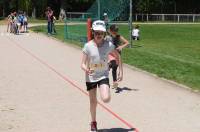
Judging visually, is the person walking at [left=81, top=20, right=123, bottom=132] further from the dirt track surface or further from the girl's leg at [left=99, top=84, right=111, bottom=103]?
the dirt track surface

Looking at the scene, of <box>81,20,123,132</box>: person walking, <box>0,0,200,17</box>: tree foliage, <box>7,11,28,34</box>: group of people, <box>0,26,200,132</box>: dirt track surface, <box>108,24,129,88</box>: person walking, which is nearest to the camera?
<box>81,20,123,132</box>: person walking

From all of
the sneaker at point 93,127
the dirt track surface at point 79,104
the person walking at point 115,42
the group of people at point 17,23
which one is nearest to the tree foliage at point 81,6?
the group of people at point 17,23

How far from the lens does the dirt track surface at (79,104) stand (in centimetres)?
891

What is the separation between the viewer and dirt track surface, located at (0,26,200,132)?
29.2ft

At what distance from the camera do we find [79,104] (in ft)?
35.8

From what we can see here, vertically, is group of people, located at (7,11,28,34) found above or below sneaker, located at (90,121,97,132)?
above

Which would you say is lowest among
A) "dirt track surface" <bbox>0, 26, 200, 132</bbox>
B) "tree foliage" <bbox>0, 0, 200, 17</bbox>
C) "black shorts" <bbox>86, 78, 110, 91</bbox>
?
"dirt track surface" <bbox>0, 26, 200, 132</bbox>

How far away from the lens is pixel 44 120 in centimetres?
930

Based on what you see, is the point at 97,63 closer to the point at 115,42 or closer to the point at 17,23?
the point at 115,42

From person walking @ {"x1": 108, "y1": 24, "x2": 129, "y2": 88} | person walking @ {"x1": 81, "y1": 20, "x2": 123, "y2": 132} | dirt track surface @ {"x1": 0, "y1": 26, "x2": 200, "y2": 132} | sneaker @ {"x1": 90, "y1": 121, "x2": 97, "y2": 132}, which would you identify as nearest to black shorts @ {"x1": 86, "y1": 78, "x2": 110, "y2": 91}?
person walking @ {"x1": 81, "y1": 20, "x2": 123, "y2": 132}

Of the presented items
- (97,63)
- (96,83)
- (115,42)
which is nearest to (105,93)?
(96,83)

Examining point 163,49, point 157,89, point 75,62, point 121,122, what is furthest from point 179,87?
point 163,49

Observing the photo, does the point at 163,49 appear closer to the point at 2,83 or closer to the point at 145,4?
the point at 2,83

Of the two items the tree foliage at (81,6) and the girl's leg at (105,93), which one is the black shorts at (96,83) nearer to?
the girl's leg at (105,93)
